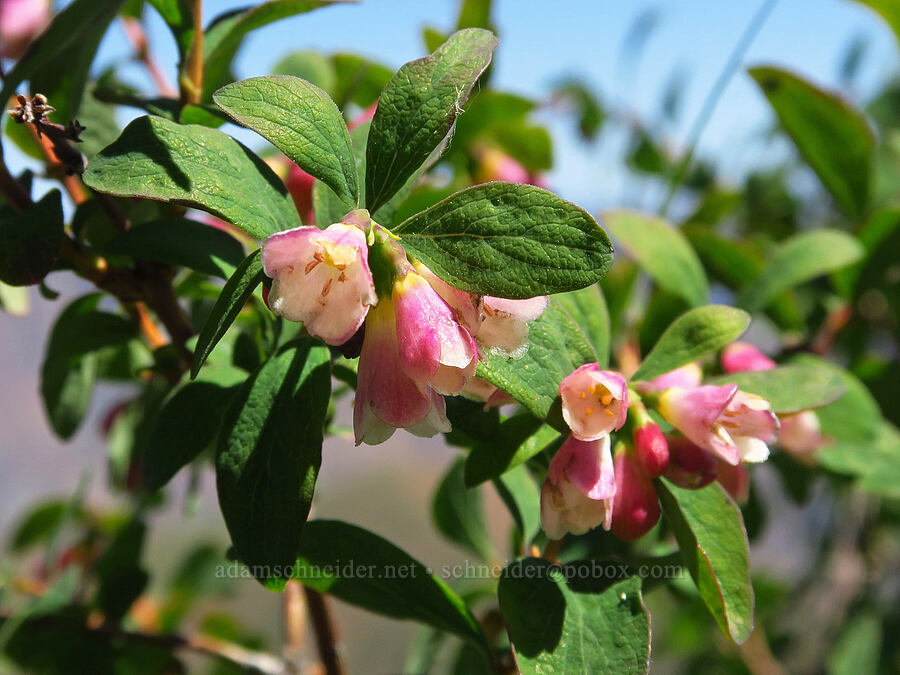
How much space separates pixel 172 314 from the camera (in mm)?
738

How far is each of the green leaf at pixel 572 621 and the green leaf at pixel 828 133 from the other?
0.86m

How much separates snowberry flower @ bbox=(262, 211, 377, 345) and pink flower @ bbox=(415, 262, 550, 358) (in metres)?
0.06

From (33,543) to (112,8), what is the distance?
1.32 m

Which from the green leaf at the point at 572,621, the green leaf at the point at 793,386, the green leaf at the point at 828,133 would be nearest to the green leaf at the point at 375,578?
the green leaf at the point at 572,621

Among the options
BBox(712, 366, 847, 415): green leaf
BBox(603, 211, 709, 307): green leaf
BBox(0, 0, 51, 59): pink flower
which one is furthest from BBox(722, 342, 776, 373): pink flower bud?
BBox(0, 0, 51, 59): pink flower

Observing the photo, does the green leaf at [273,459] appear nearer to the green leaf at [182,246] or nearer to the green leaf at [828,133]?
the green leaf at [182,246]

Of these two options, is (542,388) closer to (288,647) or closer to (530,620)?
(530,620)

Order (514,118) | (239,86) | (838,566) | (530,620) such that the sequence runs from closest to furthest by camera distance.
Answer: (239,86)
(530,620)
(514,118)
(838,566)

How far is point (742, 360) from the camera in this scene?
91 cm

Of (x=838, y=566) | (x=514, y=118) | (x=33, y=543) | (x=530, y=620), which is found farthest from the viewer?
(x=838, y=566)


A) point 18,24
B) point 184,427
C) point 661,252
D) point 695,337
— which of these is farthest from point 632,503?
point 18,24

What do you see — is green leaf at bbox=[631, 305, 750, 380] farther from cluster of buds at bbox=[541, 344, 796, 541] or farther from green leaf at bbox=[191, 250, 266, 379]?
green leaf at bbox=[191, 250, 266, 379]

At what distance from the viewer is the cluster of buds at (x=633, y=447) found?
543mm

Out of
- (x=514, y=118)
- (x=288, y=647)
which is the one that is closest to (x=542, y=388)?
(x=288, y=647)
